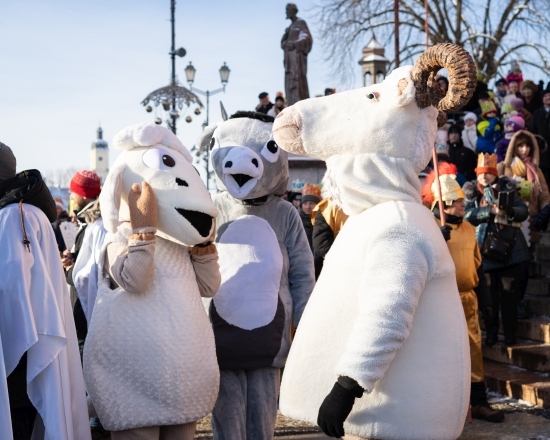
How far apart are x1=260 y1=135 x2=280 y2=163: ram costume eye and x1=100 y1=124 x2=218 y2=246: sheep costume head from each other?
0.65m

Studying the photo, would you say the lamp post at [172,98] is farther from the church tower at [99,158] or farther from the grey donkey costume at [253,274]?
the church tower at [99,158]

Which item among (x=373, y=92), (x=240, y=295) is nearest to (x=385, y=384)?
(x=373, y=92)

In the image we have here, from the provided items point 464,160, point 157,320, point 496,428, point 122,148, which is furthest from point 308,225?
point 157,320

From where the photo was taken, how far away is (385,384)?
300 centimetres

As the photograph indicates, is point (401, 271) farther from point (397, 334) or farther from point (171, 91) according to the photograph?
point (171, 91)

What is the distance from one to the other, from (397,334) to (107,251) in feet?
5.19

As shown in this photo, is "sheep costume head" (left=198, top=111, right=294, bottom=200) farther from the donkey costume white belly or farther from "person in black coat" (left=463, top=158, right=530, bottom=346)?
"person in black coat" (left=463, top=158, right=530, bottom=346)

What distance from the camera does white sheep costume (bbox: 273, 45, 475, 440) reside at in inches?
116

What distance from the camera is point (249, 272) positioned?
14.3 ft

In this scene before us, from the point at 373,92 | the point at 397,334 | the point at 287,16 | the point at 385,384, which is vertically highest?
the point at 287,16

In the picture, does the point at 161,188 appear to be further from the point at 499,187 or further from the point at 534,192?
the point at 534,192

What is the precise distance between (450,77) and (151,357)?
176 cm

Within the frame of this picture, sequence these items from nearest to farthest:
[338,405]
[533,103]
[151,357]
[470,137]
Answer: [338,405] < [151,357] < [470,137] < [533,103]

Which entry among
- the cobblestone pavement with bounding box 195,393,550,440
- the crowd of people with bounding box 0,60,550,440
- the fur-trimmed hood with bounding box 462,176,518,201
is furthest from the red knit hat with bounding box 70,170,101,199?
the fur-trimmed hood with bounding box 462,176,518,201
